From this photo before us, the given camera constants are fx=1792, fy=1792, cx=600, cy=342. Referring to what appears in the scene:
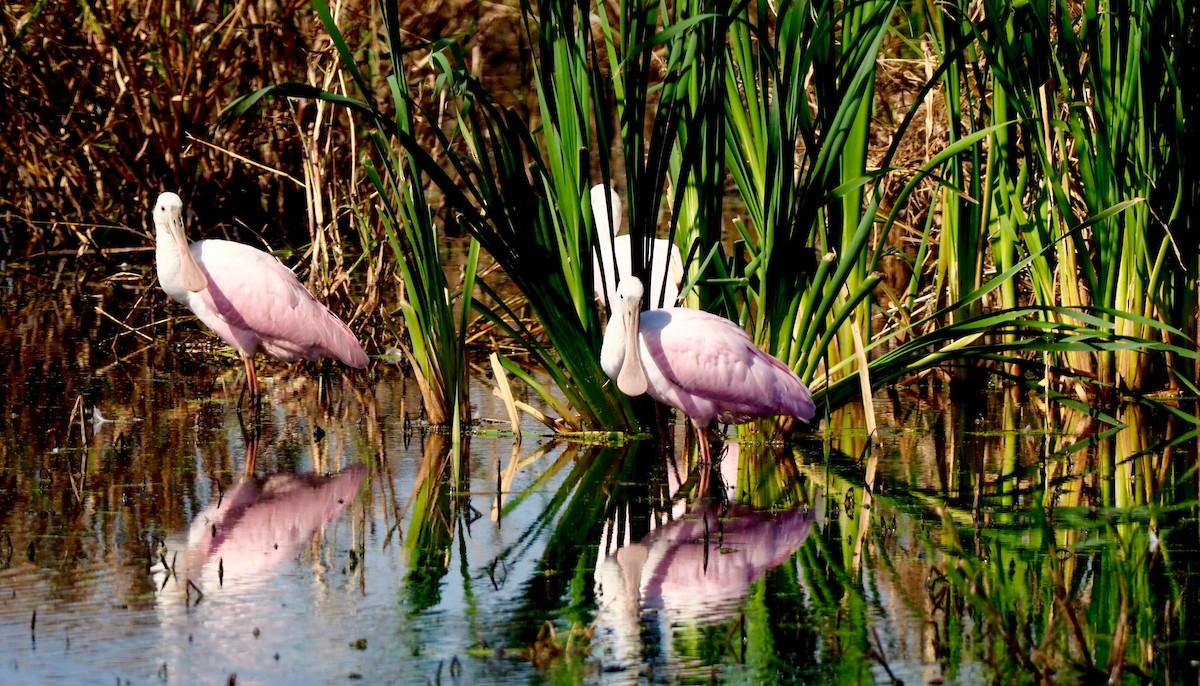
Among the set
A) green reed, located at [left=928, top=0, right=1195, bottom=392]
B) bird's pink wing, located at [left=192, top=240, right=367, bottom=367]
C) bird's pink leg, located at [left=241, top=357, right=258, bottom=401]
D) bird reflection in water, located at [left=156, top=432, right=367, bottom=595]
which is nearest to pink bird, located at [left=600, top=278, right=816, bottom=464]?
bird reflection in water, located at [left=156, top=432, right=367, bottom=595]

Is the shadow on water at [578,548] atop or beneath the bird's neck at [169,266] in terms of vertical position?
beneath

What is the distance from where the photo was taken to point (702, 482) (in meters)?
6.80

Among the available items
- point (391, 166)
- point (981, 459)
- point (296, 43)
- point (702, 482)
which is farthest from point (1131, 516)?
point (296, 43)

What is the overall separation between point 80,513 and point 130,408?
2.26m

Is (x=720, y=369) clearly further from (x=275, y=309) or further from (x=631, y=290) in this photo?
(x=275, y=309)

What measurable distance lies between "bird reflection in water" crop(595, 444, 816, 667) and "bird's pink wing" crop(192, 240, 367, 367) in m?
2.74

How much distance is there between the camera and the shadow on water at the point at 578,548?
4.49 meters

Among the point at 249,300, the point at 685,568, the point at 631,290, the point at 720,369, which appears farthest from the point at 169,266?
the point at 685,568

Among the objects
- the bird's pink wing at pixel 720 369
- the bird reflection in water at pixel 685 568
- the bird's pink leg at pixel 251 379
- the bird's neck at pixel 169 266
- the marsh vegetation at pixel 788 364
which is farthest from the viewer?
the bird's neck at pixel 169 266

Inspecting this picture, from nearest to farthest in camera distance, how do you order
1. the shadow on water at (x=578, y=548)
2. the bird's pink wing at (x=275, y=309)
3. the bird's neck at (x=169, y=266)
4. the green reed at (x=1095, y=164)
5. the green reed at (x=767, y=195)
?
1. the shadow on water at (x=578, y=548)
2. the green reed at (x=767, y=195)
3. the green reed at (x=1095, y=164)
4. the bird's pink wing at (x=275, y=309)
5. the bird's neck at (x=169, y=266)

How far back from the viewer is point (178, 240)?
29.2ft

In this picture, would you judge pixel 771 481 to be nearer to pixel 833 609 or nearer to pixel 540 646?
pixel 833 609

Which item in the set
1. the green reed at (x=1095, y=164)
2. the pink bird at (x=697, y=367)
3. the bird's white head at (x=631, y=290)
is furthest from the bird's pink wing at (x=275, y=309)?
the green reed at (x=1095, y=164)

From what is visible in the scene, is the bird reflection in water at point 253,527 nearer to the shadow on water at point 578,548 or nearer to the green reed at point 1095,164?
the shadow on water at point 578,548
